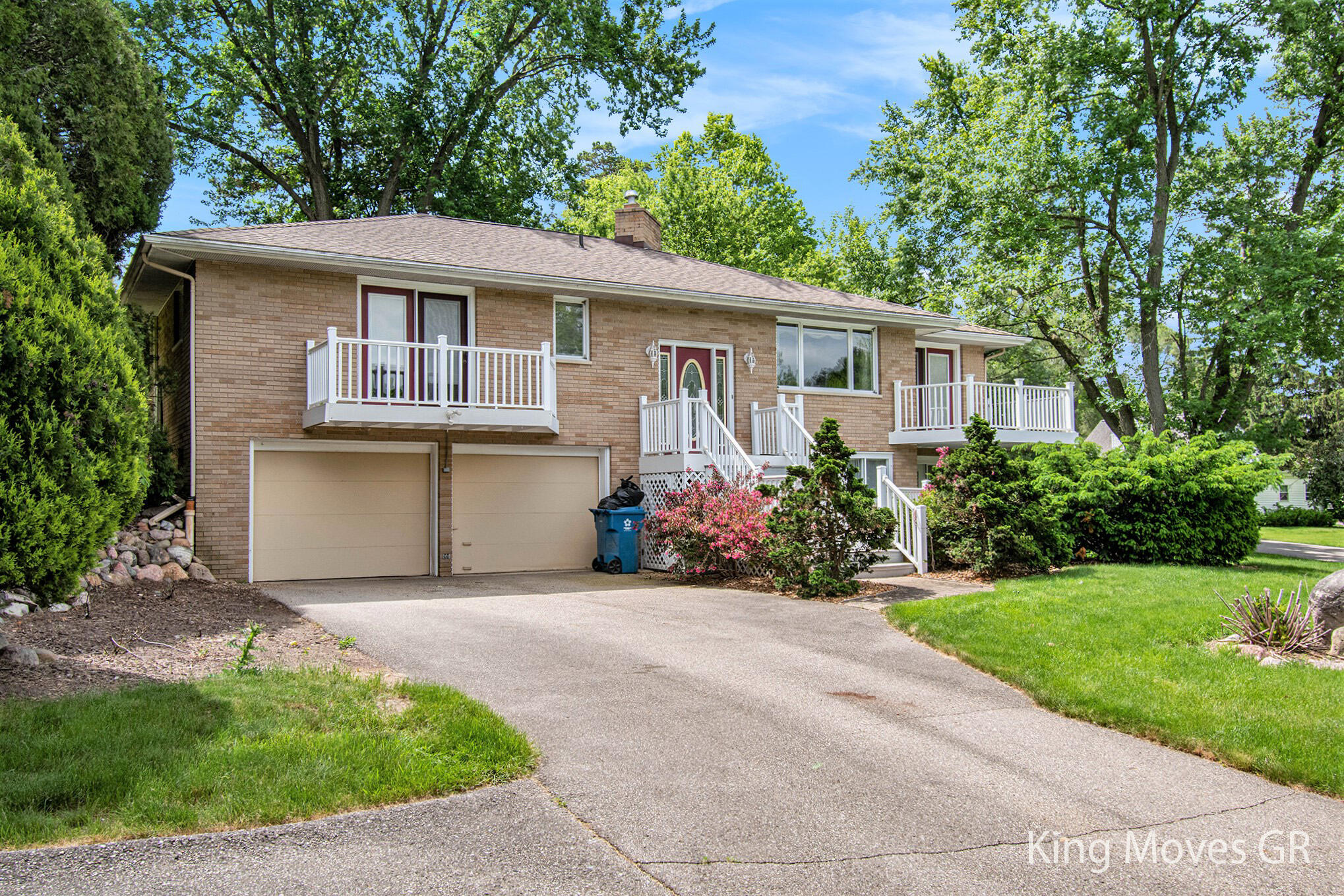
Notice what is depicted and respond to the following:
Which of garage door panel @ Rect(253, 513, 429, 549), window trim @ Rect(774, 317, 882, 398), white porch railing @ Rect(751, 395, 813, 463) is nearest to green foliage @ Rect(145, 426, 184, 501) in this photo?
garage door panel @ Rect(253, 513, 429, 549)

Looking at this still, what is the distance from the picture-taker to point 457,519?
50.7 ft

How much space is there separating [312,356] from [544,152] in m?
16.9

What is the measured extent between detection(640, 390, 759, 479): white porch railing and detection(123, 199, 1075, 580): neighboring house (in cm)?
4

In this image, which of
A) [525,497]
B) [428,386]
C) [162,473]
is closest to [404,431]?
[428,386]

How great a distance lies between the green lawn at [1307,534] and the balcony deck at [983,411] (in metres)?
10.1

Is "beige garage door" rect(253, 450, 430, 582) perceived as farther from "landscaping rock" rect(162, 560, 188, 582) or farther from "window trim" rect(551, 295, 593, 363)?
"window trim" rect(551, 295, 593, 363)

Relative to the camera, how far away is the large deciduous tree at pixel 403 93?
25.8 metres

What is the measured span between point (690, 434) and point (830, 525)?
4.34m

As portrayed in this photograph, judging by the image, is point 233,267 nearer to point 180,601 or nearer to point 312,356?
point 312,356

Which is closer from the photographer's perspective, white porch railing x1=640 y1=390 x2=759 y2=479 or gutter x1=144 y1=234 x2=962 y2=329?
gutter x1=144 y1=234 x2=962 y2=329

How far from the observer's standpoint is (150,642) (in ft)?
24.2

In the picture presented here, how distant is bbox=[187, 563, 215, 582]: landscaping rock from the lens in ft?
40.6

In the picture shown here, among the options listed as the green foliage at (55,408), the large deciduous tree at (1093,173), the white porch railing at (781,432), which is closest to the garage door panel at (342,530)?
the white porch railing at (781,432)

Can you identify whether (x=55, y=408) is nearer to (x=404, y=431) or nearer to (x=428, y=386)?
(x=428, y=386)
